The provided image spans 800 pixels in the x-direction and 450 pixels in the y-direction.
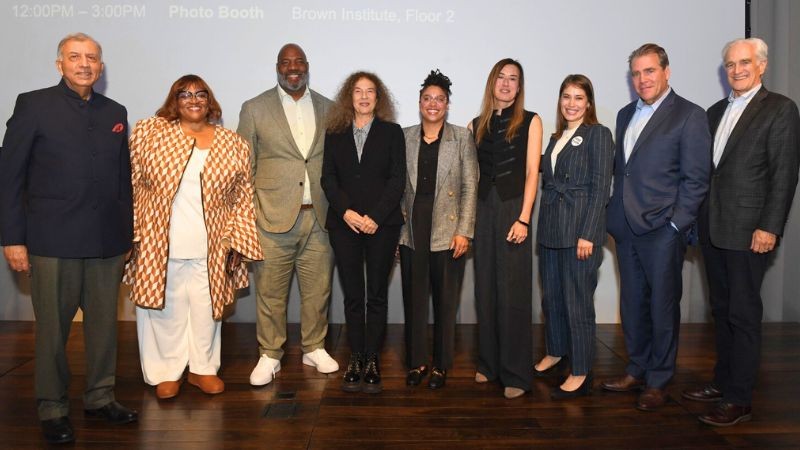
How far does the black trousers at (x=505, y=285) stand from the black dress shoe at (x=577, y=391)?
0.45ft

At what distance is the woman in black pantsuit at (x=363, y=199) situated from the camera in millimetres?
3266

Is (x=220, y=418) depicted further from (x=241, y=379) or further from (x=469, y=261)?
(x=469, y=261)

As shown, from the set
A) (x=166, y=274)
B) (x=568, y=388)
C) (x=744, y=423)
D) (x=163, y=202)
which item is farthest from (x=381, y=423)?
(x=744, y=423)

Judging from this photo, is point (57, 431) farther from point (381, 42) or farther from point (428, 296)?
point (381, 42)

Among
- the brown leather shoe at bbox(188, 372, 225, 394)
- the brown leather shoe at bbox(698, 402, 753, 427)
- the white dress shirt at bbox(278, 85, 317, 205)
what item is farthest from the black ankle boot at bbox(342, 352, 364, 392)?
the brown leather shoe at bbox(698, 402, 753, 427)

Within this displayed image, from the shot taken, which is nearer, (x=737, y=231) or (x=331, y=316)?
(x=737, y=231)

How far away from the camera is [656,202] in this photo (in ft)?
10.1

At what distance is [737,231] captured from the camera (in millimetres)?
2965

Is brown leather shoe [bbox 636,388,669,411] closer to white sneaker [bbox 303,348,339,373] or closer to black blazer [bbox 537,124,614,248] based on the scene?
black blazer [bbox 537,124,614,248]

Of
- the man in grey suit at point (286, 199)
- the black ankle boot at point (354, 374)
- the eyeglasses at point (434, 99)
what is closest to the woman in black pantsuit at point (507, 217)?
the eyeglasses at point (434, 99)


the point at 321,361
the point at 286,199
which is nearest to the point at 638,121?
the point at 286,199

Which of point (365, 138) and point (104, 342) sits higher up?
point (365, 138)

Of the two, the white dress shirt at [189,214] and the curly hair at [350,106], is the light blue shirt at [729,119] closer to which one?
the curly hair at [350,106]

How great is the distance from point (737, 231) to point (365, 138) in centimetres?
183
